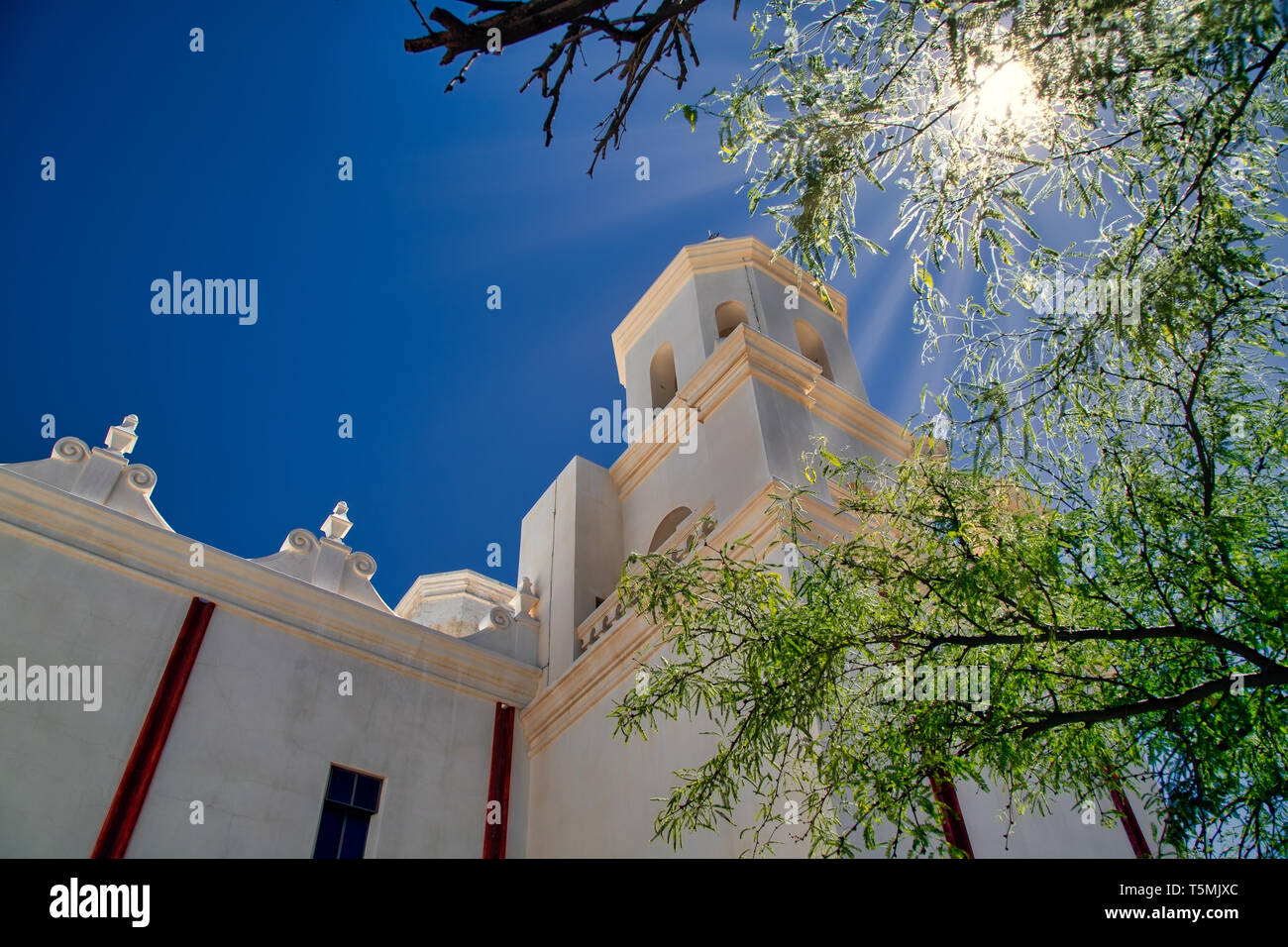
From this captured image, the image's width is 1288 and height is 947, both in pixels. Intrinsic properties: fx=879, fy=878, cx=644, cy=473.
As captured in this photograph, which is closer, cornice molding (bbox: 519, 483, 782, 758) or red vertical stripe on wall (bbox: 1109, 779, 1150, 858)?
red vertical stripe on wall (bbox: 1109, 779, 1150, 858)

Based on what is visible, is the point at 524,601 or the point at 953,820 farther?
the point at 524,601

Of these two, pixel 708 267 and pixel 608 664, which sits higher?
pixel 708 267

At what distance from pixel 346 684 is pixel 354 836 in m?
1.74

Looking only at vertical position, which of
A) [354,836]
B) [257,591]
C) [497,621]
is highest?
[497,621]

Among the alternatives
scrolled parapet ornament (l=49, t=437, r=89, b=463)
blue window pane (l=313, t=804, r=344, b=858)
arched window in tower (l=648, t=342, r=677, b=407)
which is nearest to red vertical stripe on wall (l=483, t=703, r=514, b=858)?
blue window pane (l=313, t=804, r=344, b=858)

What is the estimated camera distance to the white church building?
26.9ft

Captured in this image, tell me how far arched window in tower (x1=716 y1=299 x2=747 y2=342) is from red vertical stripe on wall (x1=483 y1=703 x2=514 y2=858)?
24.6ft

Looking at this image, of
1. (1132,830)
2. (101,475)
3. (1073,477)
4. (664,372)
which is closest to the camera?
(1073,477)

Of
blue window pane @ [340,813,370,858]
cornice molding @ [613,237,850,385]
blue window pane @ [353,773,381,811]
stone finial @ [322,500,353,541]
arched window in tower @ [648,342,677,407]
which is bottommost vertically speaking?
blue window pane @ [340,813,370,858]

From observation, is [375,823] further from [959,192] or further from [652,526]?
[959,192]

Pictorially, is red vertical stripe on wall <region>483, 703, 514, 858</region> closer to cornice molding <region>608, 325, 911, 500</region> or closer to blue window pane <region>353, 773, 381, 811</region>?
blue window pane <region>353, 773, 381, 811</region>

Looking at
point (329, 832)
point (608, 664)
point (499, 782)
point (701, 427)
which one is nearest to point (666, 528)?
point (701, 427)

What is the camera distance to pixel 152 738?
8477 mm

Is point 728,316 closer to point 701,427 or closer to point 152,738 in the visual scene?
point 701,427
